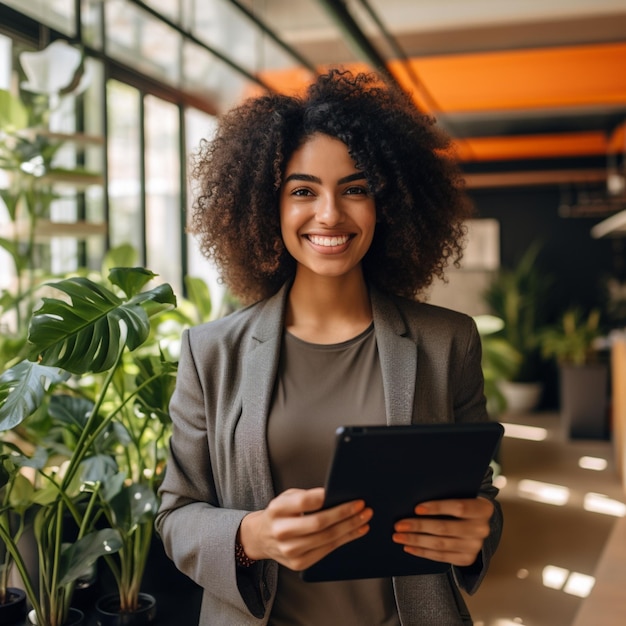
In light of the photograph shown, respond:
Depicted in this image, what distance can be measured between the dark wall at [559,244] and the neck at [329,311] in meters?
9.70

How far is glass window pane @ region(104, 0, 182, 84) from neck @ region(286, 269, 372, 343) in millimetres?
3034

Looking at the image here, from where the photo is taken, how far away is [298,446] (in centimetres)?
140

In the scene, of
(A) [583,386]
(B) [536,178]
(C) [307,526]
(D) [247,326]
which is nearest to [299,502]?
(C) [307,526]

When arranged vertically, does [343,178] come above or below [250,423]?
above

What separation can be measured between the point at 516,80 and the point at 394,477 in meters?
6.84

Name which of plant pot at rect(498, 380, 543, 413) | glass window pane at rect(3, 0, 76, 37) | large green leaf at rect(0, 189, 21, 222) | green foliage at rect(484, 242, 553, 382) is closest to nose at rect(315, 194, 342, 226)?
large green leaf at rect(0, 189, 21, 222)

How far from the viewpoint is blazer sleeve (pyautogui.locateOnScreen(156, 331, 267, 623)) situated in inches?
52.8

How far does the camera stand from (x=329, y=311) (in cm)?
155

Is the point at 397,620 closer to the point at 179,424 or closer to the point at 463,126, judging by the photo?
the point at 179,424

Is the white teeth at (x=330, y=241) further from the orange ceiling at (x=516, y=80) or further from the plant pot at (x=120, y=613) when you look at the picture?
the orange ceiling at (x=516, y=80)

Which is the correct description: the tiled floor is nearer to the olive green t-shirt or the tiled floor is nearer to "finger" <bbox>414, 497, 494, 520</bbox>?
the olive green t-shirt

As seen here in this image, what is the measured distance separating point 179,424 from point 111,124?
3.29 meters

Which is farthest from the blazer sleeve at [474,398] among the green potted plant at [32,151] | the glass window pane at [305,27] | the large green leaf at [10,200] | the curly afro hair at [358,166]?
the glass window pane at [305,27]

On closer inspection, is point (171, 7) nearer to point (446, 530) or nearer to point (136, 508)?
point (136, 508)
